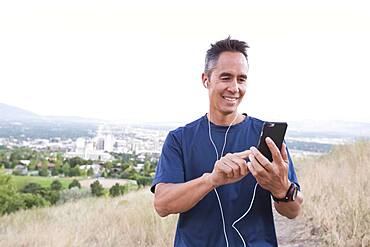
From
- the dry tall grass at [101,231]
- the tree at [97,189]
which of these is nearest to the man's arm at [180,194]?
the dry tall grass at [101,231]

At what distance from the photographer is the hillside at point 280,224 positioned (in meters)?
3.65

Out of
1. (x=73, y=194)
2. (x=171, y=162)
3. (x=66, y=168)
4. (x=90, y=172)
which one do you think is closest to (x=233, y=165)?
(x=171, y=162)

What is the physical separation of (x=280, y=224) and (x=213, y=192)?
2.81 meters

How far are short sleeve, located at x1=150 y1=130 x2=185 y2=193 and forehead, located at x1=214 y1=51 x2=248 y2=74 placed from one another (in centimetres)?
32

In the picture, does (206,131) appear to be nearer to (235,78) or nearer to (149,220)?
(235,78)

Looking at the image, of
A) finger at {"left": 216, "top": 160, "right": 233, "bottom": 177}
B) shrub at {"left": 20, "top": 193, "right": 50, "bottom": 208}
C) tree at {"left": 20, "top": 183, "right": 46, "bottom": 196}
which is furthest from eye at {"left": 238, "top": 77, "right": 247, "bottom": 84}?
tree at {"left": 20, "top": 183, "right": 46, "bottom": 196}

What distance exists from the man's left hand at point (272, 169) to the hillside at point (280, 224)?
5.98 ft

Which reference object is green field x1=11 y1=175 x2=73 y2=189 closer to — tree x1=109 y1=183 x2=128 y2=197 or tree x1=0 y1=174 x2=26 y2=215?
tree x1=0 y1=174 x2=26 y2=215

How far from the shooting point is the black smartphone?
169 centimetres

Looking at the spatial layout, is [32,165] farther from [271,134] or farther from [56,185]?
[271,134]

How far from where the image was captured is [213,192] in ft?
6.16

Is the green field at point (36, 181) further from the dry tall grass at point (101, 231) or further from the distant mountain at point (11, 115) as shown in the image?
the distant mountain at point (11, 115)

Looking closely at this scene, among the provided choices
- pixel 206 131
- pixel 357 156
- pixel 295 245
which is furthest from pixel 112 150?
pixel 206 131

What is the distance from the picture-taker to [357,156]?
8.40 metres
